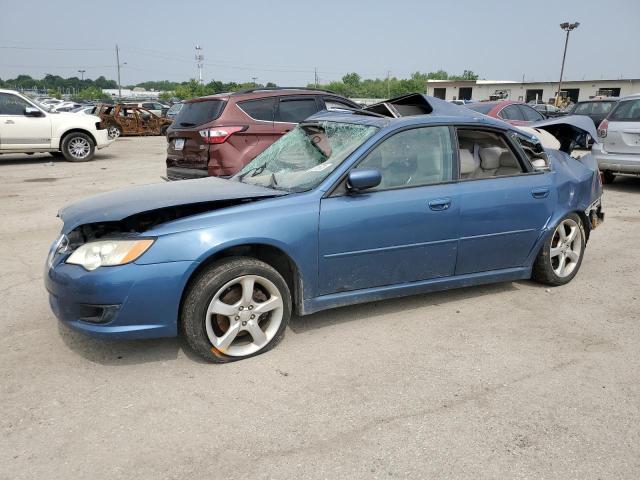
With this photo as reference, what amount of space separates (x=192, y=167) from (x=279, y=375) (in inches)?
197

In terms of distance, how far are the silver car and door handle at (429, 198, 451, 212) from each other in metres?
6.94

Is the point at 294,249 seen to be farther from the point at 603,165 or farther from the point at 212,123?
the point at 603,165

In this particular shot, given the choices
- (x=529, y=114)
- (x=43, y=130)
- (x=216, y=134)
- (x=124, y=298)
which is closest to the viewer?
(x=124, y=298)

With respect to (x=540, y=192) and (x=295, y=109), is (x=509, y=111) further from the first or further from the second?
(x=540, y=192)

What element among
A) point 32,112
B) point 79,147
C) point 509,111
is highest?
point 509,111

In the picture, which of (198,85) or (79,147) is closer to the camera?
(79,147)

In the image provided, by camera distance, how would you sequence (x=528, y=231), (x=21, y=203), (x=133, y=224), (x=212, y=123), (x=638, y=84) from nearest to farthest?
(x=133, y=224) < (x=528, y=231) < (x=212, y=123) < (x=21, y=203) < (x=638, y=84)

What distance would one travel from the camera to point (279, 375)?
3.35 meters

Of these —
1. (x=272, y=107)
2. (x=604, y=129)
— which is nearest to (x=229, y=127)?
(x=272, y=107)

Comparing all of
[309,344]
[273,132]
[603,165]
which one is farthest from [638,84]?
[309,344]

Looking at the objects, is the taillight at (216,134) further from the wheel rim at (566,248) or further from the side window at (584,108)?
the side window at (584,108)

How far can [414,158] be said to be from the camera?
4.11 meters

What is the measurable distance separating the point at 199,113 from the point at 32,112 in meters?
7.36

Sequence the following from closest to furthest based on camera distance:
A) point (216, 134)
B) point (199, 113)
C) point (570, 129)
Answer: point (570, 129) → point (216, 134) → point (199, 113)
